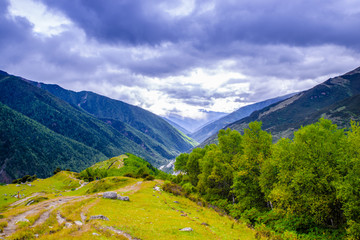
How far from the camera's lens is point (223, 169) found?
167ft

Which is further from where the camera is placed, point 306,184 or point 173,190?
point 173,190

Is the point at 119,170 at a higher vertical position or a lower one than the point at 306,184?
lower

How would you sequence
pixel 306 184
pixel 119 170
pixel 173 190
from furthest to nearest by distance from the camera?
pixel 119 170
pixel 173 190
pixel 306 184

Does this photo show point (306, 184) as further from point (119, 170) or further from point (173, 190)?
point (119, 170)

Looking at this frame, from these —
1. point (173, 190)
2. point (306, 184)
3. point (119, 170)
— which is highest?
point (306, 184)

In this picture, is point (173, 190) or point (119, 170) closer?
point (173, 190)

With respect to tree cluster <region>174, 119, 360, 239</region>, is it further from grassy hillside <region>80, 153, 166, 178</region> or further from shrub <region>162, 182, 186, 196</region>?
grassy hillside <region>80, 153, 166, 178</region>

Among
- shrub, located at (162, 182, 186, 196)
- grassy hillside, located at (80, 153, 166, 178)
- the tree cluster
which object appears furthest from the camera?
grassy hillside, located at (80, 153, 166, 178)

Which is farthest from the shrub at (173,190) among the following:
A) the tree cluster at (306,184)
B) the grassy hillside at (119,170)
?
the grassy hillside at (119,170)

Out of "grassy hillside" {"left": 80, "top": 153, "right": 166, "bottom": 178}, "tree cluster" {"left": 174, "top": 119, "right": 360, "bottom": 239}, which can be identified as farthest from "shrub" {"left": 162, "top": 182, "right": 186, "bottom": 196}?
"grassy hillside" {"left": 80, "top": 153, "right": 166, "bottom": 178}

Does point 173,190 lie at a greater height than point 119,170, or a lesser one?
greater

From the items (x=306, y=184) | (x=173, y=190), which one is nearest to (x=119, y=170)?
(x=173, y=190)

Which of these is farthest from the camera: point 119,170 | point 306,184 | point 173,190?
point 119,170

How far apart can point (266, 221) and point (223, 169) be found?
739 inches
